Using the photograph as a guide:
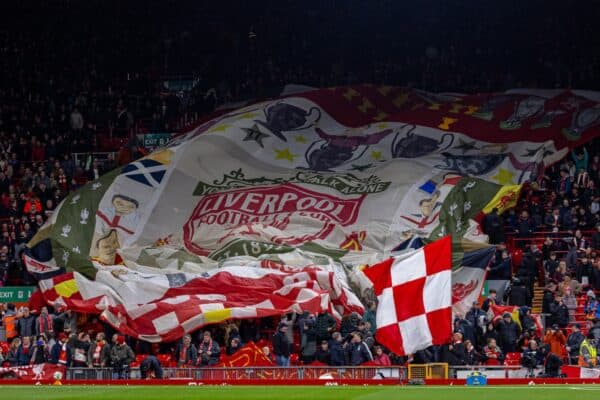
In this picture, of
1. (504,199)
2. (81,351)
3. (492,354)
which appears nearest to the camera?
(492,354)

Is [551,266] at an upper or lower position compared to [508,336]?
upper

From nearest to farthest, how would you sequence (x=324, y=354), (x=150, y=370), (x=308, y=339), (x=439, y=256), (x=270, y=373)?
1. (x=439, y=256)
2. (x=270, y=373)
3. (x=150, y=370)
4. (x=324, y=354)
5. (x=308, y=339)

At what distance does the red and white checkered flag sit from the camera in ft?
75.5

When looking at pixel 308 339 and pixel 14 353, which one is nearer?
pixel 308 339

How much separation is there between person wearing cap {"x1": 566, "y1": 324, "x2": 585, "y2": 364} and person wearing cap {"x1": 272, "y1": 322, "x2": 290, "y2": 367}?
5820 mm

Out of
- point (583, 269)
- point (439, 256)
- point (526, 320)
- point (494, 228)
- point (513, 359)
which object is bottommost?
point (513, 359)

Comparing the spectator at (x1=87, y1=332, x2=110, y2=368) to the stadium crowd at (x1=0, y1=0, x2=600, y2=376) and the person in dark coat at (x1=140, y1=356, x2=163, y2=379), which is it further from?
the person in dark coat at (x1=140, y1=356, x2=163, y2=379)

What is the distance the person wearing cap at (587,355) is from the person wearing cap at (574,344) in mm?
303

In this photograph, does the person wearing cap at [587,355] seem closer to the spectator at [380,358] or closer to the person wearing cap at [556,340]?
the person wearing cap at [556,340]

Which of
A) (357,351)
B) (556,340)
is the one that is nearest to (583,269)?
(556,340)

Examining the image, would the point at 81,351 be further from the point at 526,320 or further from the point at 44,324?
the point at 526,320

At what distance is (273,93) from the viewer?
141ft

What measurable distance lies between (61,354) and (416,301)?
902 centimetres

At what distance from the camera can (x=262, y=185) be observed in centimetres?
3594
